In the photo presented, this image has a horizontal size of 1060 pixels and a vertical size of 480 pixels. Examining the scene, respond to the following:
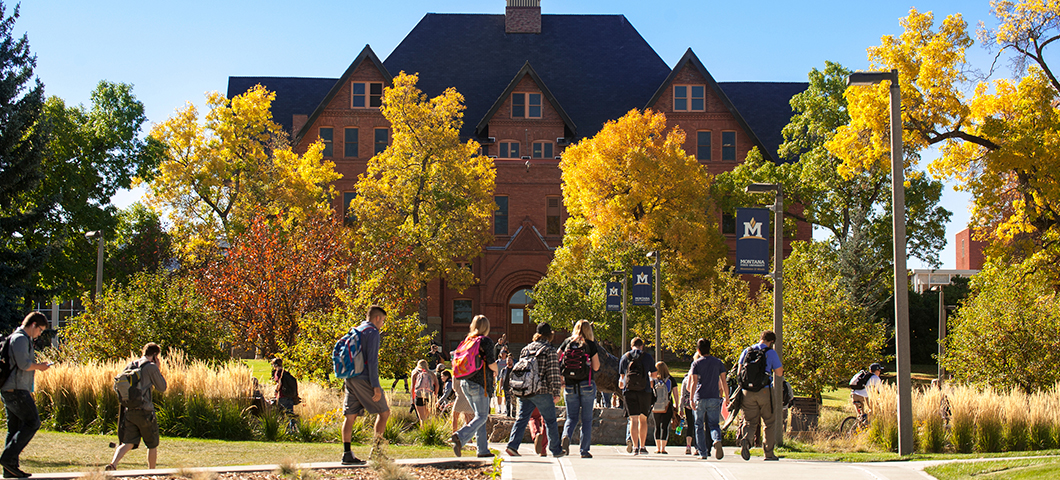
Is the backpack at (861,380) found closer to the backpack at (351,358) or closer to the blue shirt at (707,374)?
the blue shirt at (707,374)

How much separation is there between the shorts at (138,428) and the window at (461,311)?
40094 millimetres

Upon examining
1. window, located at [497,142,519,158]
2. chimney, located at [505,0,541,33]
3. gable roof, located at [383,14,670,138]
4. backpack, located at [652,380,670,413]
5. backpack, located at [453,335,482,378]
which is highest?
chimney, located at [505,0,541,33]

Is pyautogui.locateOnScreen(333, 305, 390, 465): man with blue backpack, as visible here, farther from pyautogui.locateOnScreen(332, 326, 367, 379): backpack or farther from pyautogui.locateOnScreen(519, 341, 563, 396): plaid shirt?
pyautogui.locateOnScreen(519, 341, 563, 396): plaid shirt

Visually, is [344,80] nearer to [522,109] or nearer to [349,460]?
[522,109]

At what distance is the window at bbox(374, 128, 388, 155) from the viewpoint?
50125 millimetres

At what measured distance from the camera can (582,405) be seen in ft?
34.9

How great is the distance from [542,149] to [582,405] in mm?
40289

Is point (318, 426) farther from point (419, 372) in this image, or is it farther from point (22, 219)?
point (22, 219)

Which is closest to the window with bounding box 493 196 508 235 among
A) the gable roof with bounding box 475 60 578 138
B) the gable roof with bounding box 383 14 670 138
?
the gable roof with bounding box 475 60 578 138

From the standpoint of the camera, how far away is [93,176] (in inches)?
1447

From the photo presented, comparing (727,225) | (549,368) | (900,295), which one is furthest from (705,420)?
(727,225)

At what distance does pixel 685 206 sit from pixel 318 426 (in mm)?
26755

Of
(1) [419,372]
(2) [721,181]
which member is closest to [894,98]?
(1) [419,372]

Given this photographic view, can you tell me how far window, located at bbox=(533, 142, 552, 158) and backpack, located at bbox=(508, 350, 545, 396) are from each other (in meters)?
40.7
